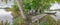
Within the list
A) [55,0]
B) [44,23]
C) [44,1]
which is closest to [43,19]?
[44,23]

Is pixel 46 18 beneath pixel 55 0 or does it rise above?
beneath

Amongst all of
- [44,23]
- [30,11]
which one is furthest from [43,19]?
[30,11]

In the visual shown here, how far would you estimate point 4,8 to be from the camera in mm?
3240

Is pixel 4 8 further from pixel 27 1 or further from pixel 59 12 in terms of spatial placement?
pixel 27 1

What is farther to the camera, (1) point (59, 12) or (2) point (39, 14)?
(1) point (59, 12)

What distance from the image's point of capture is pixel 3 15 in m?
3.17

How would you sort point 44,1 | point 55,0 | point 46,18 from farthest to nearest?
point 46,18
point 44,1
point 55,0

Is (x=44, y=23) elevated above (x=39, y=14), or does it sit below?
below

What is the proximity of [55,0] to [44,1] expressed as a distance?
164mm

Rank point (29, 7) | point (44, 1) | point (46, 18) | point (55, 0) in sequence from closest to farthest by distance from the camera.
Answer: point (55, 0)
point (44, 1)
point (29, 7)
point (46, 18)

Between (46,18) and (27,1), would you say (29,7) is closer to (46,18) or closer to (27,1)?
(27,1)

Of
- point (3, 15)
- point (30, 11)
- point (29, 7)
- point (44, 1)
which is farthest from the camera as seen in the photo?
point (3, 15)

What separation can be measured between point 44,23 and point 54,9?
1.54 metres

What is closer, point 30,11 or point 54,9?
point 30,11
